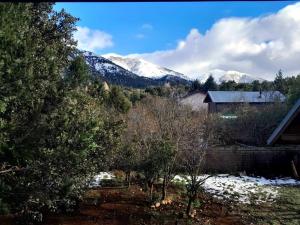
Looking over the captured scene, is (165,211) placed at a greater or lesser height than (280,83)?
lesser

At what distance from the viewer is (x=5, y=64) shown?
7.45 meters

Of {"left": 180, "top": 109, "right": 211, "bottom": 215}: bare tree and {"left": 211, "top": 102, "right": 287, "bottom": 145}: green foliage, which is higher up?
{"left": 211, "top": 102, "right": 287, "bottom": 145}: green foliage

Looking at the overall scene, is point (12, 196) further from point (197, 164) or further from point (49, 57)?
point (197, 164)

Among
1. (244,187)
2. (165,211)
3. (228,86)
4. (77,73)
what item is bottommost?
(165,211)

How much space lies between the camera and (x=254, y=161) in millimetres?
21219

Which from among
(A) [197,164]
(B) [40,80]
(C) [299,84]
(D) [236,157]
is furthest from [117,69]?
(B) [40,80]

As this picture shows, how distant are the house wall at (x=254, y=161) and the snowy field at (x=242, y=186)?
34.1 inches

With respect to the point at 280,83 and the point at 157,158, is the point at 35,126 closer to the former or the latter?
the point at 157,158

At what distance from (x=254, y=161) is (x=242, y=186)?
377 cm

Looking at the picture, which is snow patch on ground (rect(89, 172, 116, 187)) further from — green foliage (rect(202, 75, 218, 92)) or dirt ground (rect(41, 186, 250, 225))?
green foliage (rect(202, 75, 218, 92))

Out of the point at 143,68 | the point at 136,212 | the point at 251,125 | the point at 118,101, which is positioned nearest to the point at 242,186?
the point at 136,212

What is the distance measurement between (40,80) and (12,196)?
2.40 meters

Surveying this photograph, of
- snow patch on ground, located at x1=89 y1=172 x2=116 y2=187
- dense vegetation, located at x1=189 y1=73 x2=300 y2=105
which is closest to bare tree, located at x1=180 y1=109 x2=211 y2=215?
snow patch on ground, located at x1=89 y1=172 x2=116 y2=187

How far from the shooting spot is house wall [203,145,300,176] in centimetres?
2092
